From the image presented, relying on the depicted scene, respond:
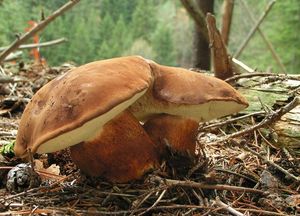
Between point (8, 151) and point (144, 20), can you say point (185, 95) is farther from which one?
point (144, 20)

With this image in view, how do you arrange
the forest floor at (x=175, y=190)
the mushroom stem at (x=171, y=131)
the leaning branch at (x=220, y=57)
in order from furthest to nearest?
the leaning branch at (x=220, y=57)
the mushroom stem at (x=171, y=131)
the forest floor at (x=175, y=190)

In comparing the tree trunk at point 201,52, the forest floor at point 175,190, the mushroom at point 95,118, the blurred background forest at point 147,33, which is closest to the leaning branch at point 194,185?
the forest floor at point 175,190

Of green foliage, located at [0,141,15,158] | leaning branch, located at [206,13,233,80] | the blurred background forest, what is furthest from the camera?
the blurred background forest

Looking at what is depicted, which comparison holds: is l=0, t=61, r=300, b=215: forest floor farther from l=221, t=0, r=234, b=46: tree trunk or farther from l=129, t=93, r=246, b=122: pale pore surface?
l=221, t=0, r=234, b=46: tree trunk

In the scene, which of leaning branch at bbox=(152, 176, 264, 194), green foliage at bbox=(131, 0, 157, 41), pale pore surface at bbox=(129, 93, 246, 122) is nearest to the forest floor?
leaning branch at bbox=(152, 176, 264, 194)

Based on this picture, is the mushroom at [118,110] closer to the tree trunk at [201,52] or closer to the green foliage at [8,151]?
the green foliage at [8,151]

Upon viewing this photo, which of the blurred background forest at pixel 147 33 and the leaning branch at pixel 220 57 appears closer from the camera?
the leaning branch at pixel 220 57

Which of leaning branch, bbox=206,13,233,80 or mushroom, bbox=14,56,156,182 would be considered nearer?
mushroom, bbox=14,56,156,182
